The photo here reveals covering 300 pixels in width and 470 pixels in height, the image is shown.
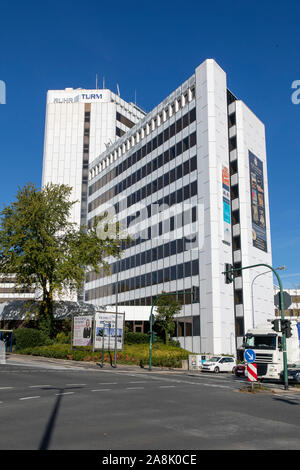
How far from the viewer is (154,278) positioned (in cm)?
5591

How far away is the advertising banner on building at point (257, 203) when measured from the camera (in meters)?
52.4

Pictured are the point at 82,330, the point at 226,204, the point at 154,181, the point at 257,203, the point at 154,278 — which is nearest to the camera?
the point at 82,330

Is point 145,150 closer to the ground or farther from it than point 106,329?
farther from it

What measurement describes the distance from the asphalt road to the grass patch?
22962 millimetres

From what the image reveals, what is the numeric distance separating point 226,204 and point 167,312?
533 inches

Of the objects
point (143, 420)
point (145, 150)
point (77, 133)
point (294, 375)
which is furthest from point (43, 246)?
point (77, 133)

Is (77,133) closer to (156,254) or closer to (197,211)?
(156,254)

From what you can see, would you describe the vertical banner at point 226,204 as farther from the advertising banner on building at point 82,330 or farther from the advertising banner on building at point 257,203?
the advertising banner on building at point 82,330

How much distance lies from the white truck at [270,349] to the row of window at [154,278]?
20.5m

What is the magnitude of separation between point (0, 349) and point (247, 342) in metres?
29.5

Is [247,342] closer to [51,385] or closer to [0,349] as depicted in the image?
[51,385]

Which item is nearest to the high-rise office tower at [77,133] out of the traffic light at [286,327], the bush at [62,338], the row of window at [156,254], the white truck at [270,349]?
the row of window at [156,254]

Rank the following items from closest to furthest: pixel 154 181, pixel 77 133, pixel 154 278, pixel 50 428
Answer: pixel 50 428
pixel 154 278
pixel 154 181
pixel 77 133

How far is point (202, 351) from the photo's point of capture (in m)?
45.8
